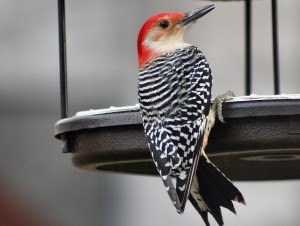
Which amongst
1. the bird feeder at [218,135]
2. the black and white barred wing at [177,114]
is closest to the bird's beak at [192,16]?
the black and white barred wing at [177,114]

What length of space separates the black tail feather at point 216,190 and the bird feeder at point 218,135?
0.30 ft

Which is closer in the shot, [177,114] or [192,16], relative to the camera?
[177,114]

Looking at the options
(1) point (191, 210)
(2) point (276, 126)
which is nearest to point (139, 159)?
(2) point (276, 126)

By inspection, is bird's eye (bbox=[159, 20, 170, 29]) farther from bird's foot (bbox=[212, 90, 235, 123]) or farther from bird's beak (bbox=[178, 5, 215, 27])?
bird's foot (bbox=[212, 90, 235, 123])

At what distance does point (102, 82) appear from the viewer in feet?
31.1

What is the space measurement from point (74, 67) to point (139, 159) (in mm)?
5227

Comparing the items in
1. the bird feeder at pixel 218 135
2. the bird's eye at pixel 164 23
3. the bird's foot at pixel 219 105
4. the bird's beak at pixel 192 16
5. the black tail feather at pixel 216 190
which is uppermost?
the bird's beak at pixel 192 16

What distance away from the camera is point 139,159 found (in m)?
4.33

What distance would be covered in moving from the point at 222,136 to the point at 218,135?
0.02 metres

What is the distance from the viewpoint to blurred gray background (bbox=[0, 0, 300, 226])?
9.05 metres

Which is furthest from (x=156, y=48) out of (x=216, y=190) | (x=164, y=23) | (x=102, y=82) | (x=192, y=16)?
(x=102, y=82)

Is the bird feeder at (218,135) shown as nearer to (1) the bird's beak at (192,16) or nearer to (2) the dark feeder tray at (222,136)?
(2) the dark feeder tray at (222,136)

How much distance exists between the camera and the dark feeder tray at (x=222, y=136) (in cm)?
412

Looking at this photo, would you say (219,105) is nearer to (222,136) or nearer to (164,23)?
(222,136)
